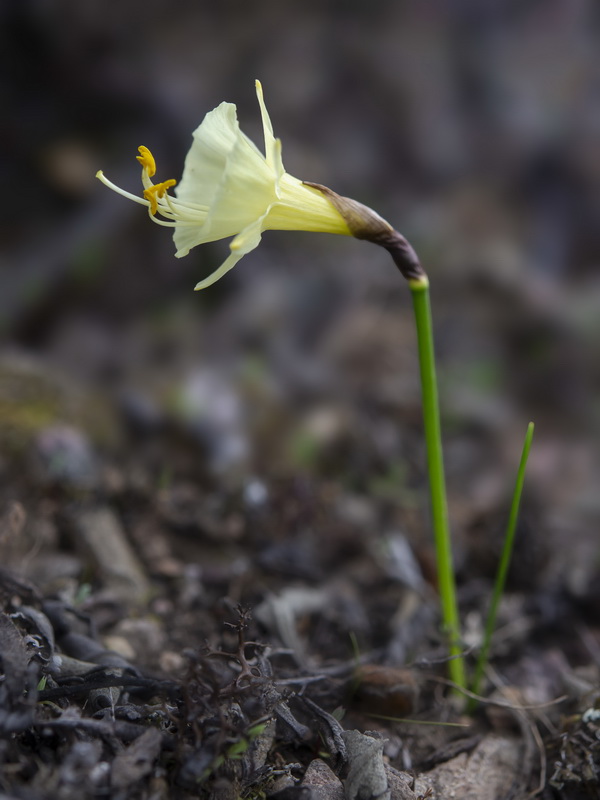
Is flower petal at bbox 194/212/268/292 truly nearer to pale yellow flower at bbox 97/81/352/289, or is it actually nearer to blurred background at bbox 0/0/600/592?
pale yellow flower at bbox 97/81/352/289

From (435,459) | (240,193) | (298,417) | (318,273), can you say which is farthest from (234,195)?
(318,273)

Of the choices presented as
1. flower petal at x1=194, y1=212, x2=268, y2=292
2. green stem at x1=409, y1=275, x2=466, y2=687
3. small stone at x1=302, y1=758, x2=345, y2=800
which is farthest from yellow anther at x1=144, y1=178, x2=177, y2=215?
small stone at x1=302, y1=758, x2=345, y2=800

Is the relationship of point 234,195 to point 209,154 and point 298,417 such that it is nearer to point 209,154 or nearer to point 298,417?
point 209,154

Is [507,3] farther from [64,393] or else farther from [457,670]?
[457,670]

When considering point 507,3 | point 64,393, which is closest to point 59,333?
point 64,393

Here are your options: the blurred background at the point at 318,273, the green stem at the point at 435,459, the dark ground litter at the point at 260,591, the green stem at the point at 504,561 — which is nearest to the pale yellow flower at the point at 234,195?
the green stem at the point at 435,459

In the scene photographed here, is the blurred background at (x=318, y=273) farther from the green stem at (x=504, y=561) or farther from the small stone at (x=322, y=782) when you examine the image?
the small stone at (x=322, y=782)
